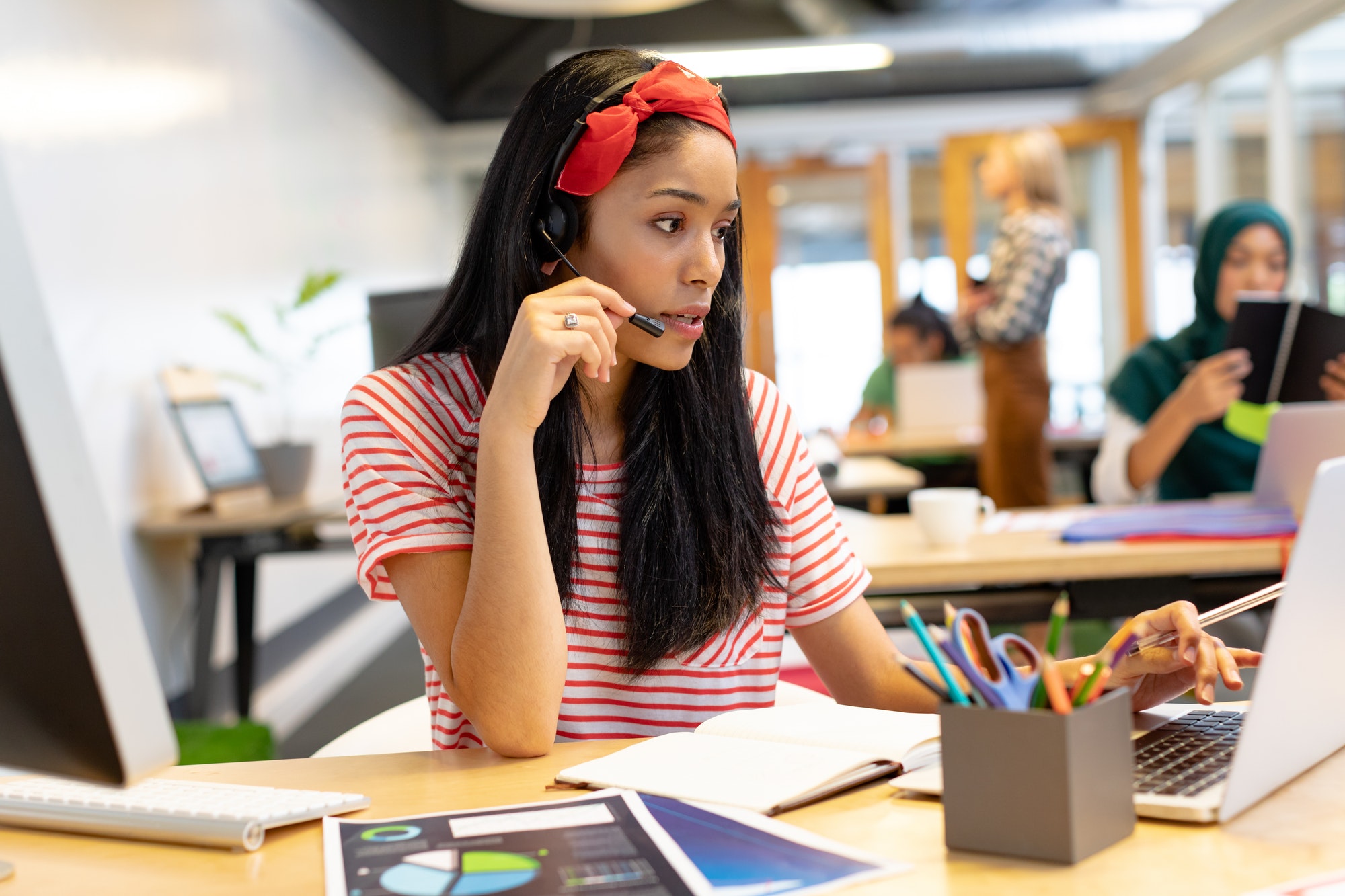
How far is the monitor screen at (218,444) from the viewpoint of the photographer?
12.0 ft

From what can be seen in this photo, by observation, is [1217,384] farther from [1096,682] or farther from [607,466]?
[1096,682]

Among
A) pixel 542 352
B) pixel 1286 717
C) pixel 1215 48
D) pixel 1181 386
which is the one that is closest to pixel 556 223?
pixel 542 352

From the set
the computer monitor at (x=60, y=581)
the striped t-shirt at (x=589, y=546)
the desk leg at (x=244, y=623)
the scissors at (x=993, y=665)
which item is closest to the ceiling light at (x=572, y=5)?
the desk leg at (x=244, y=623)

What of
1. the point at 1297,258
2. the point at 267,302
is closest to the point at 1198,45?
the point at 1297,258

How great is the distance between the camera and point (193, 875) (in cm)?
81

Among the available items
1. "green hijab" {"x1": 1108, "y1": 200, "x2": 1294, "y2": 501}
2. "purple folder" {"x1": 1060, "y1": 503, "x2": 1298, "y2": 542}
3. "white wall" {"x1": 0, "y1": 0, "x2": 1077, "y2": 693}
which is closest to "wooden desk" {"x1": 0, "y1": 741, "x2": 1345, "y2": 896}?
"purple folder" {"x1": 1060, "y1": 503, "x2": 1298, "y2": 542}

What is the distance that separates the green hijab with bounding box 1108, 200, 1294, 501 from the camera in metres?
3.03

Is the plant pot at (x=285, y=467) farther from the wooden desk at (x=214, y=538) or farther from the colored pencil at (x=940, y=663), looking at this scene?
the colored pencil at (x=940, y=663)

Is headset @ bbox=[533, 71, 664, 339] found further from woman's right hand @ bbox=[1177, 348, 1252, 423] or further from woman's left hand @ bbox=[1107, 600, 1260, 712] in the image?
woman's right hand @ bbox=[1177, 348, 1252, 423]

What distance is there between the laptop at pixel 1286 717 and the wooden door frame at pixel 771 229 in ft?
26.4

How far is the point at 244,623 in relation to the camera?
12.7 ft

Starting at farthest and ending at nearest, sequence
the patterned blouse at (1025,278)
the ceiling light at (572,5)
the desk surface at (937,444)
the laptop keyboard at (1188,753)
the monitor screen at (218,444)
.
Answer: the ceiling light at (572,5) < the desk surface at (937,444) < the patterned blouse at (1025,278) < the monitor screen at (218,444) < the laptop keyboard at (1188,753)

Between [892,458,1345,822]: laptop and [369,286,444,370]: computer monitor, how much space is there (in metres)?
2.18

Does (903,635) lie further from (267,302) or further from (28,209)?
(267,302)
